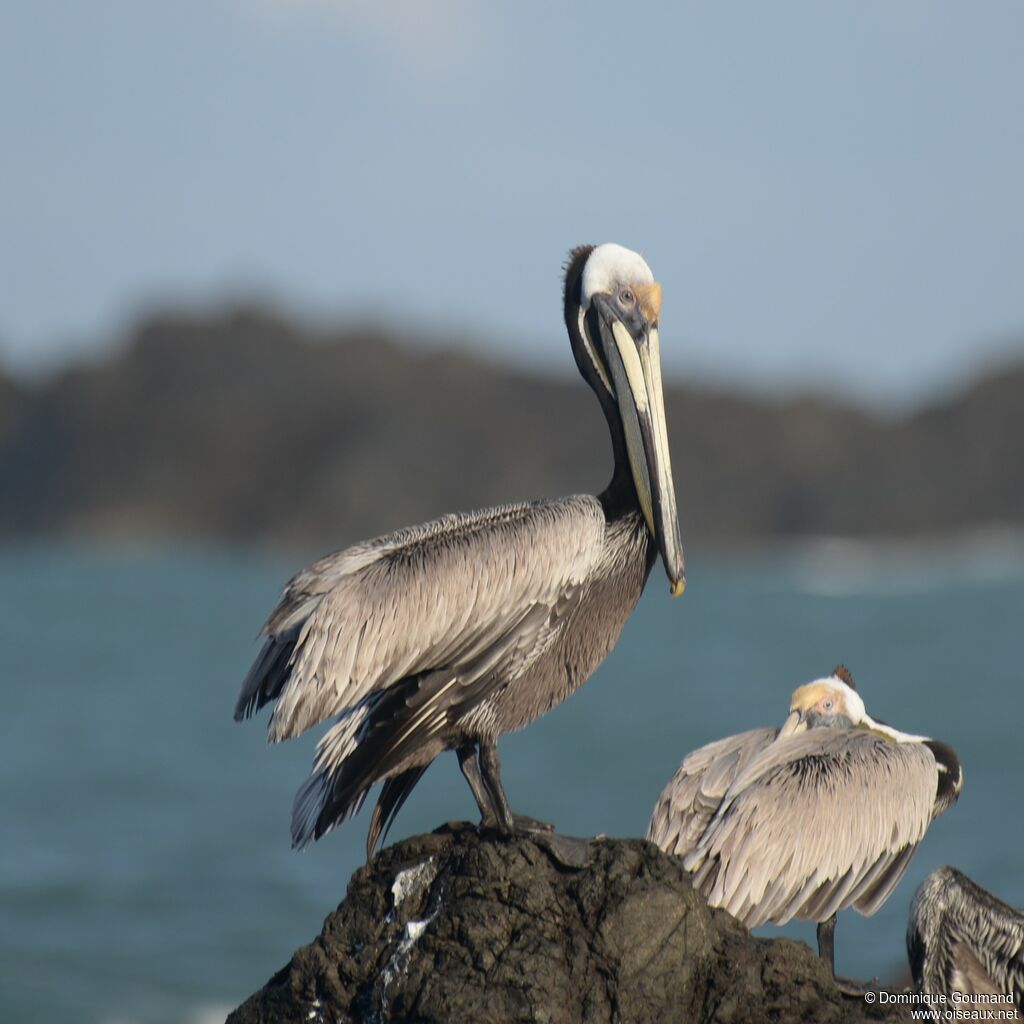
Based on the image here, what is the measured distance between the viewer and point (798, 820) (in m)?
5.76

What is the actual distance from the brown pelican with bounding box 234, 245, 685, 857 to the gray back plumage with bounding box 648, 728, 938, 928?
22.6 inches

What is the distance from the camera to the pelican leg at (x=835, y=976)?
5125 mm

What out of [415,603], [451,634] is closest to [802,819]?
[451,634]

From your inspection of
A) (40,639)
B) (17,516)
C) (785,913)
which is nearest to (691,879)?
(785,913)

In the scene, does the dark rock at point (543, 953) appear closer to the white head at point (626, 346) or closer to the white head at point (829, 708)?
the white head at point (626, 346)

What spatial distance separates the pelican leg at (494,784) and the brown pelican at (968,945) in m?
1.36

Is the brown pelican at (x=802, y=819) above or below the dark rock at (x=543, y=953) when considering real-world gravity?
above

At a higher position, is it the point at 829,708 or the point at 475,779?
the point at 829,708

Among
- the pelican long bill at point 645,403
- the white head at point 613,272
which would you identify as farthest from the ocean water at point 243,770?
the white head at point 613,272

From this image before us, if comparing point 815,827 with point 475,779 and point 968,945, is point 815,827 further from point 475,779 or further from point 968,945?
point 475,779

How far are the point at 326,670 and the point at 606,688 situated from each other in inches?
1590

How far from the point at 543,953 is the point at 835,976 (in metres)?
0.91

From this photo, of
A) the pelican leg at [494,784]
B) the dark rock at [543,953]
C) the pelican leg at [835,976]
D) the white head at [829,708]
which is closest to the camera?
the dark rock at [543,953]

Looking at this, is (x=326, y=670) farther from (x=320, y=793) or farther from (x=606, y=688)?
(x=606, y=688)
